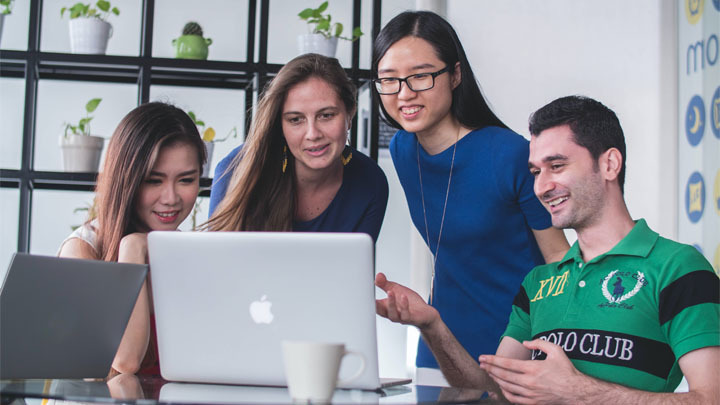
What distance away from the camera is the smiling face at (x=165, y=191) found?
1.89 metres

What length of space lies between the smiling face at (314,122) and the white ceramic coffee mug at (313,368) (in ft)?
3.76

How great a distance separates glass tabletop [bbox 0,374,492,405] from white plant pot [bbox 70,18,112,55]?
2.22 meters

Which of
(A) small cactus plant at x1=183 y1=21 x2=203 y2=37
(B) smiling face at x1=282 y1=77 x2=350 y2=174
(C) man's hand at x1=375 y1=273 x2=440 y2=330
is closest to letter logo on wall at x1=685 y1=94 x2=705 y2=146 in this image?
(B) smiling face at x1=282 y1=77 x2=350 y2=174

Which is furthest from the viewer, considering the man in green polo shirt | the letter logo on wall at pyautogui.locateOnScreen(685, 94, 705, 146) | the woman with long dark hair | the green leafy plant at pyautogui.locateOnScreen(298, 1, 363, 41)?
the green leafy plant at pyautogui.locateOnScreen(298, 1, 363, 41)

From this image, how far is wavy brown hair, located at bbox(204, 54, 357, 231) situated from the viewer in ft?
6.67

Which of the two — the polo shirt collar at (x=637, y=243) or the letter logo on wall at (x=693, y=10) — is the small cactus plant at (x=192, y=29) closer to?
the letter logo on wall at (x=693, y=10)

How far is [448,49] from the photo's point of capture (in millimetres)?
2014

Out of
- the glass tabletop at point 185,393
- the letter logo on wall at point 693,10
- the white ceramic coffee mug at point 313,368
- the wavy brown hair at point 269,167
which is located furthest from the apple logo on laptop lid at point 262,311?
the letter logo on wall at point 693,10

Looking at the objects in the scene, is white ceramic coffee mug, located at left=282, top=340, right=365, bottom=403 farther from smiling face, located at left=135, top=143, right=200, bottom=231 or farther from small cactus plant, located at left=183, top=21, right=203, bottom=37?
small cactus plant, located at left=183, top=21, right=203, bottom=37

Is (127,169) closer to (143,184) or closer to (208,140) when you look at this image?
(143,184)

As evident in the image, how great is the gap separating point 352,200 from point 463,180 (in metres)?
0.36

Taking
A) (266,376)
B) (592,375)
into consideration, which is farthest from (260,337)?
(592,375)

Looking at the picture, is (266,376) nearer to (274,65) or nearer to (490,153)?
(490,153)

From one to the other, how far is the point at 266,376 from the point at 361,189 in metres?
1.11
